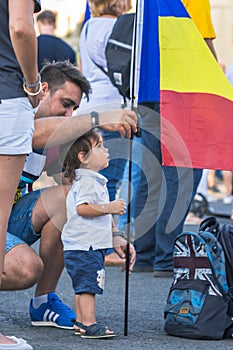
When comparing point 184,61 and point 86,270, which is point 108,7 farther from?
point 86,270

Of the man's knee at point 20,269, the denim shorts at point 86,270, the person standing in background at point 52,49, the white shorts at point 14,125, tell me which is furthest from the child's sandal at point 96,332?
the person standing in background at point 52,49

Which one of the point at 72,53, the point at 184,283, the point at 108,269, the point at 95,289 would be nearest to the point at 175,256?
the point at 184,283

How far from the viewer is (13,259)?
4418 millimetres

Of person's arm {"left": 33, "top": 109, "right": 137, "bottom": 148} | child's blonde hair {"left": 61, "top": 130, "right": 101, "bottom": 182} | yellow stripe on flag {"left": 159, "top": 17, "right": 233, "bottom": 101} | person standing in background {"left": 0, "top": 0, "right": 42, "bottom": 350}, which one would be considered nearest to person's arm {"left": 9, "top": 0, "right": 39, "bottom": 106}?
person standing in background {"left": 0, "top": 0, "right": 42, "bottom": 350}

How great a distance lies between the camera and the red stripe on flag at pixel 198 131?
14.9ft

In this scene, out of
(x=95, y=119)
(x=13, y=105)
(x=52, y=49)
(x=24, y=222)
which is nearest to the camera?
(x=13, y=105)

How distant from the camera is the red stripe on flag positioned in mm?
4527

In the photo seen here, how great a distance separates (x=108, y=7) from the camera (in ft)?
22.7

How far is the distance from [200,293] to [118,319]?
607 mm

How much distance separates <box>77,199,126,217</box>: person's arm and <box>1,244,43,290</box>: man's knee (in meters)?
0.32

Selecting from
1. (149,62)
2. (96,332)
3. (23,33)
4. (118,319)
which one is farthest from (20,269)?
(23,33)

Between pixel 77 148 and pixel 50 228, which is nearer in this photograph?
pixel 77 148

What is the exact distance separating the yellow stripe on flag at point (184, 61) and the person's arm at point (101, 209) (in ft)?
1.86

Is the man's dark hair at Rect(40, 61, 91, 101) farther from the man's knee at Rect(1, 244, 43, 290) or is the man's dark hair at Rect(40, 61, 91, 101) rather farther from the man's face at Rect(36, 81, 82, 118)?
the man's knee at Rect(1, 244, 43, 290)
